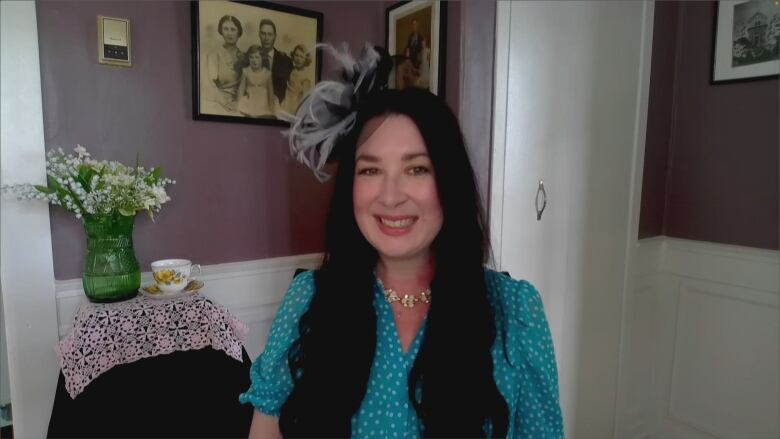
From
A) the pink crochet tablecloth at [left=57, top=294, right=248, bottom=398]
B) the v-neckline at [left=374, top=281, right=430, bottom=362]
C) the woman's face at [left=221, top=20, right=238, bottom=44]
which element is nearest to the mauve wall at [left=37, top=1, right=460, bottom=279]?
the woman's face at [left=221, top=20, right=238, bottom=44]

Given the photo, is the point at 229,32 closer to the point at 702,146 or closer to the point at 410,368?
the point at 410,368

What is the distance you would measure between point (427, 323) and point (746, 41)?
1.84 metres

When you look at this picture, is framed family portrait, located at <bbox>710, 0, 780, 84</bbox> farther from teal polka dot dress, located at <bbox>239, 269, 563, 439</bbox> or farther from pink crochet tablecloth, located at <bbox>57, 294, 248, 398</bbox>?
pink crochet tablecloth, located at <bbox>57, 294, 248, 398</bbox>

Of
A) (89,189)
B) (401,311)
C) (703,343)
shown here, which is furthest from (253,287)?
(703,343)

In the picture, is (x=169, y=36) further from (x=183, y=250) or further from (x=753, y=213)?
(x=753, y=213)

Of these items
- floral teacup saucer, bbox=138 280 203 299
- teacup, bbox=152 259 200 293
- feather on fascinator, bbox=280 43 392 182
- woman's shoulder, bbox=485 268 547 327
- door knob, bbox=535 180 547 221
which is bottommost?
floral teacup saucer, bbox=138 280 203 299

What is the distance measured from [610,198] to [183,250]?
167 cm

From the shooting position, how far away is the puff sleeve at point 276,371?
92cm

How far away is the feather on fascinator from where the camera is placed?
0.95m

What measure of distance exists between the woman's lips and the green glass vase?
1.00m

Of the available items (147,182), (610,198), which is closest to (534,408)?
(610,198)

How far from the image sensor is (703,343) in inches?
78.4

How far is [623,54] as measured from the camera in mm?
1792

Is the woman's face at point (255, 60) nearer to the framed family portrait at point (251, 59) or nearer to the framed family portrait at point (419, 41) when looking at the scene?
the framed family portrait at point (251, 59)
